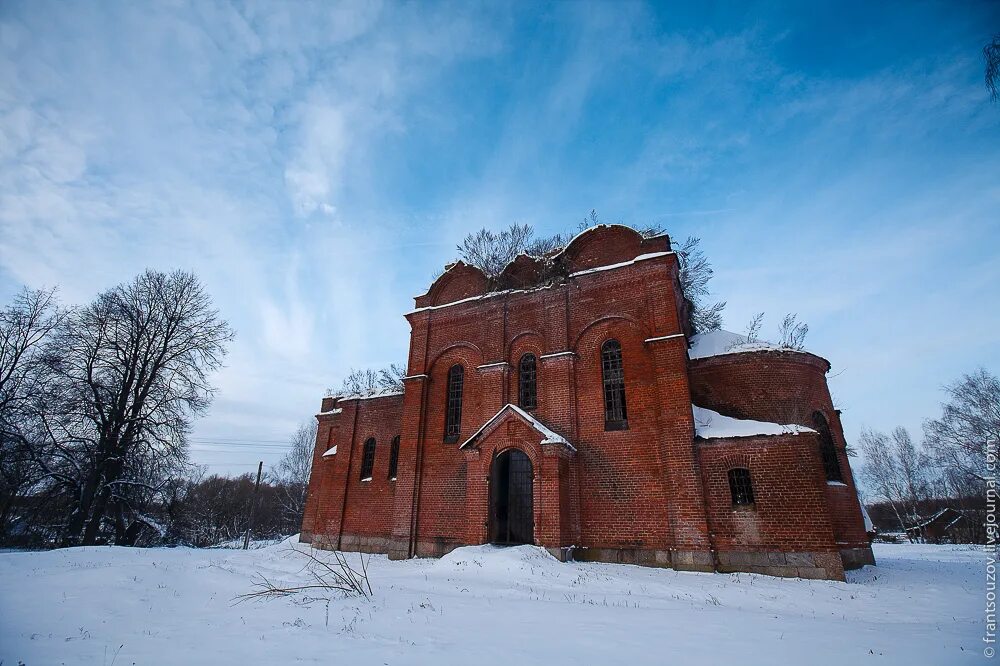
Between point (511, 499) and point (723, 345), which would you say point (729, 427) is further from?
point (511, 499)

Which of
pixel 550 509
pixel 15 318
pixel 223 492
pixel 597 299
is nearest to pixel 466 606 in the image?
pixel 550 509

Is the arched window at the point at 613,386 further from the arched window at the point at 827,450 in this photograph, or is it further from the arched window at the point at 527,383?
the arched window at the point at 827,450

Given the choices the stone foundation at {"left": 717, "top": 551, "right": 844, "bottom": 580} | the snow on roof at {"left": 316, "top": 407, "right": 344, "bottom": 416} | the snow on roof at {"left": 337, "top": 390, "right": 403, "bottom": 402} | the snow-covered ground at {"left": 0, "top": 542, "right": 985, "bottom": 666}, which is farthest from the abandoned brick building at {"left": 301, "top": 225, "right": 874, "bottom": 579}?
the snow on roof at {"left": 316, "top": 407, "right": 344, "bottom": 416}

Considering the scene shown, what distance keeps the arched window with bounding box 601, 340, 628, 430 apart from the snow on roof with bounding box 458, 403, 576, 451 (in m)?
1.44

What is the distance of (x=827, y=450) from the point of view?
13.7 metres

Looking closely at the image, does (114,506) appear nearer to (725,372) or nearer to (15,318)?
(15,318)

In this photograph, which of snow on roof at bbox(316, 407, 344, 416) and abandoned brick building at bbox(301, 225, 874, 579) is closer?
abandoned brick building at bbox(301, 225, 874, 579)

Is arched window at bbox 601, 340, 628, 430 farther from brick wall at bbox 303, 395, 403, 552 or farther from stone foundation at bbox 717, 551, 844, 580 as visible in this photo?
brick wall at bbox 303, 395, 403, 552

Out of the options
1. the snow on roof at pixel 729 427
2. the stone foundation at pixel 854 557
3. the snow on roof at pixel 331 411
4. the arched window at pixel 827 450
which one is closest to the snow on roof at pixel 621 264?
the snow on roof at pixel 729 427

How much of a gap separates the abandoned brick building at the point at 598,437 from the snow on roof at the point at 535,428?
4cm

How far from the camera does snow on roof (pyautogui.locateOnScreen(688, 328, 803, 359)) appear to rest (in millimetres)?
14055

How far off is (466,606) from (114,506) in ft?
61.9

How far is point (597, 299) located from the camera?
48.7ft

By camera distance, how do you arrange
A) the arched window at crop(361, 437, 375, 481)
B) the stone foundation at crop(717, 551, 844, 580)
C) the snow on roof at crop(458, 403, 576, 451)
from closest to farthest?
the stone foundation at crop(717, 551, 844, 580) → the snow on roof at crop(458, 403, 576, 451) → the arched window at crop(361, 437, 375, 481)
